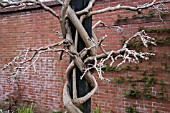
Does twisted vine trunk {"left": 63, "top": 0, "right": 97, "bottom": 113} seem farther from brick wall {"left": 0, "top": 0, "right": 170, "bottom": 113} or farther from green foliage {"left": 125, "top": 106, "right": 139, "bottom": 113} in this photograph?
green foliage {"left": 125, "top": 106, "right": 139, "bottom": 113}

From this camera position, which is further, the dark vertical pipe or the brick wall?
the brick wall

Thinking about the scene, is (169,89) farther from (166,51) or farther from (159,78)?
(166,51)

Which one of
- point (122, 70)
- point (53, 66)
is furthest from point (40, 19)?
point (122, 70)

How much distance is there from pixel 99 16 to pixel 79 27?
2.44 meters

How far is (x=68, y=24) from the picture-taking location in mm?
1682

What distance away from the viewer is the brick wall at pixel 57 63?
342 cm

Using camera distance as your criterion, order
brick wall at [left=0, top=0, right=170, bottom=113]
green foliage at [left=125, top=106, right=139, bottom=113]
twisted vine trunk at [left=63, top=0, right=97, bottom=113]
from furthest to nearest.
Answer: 1. green foliage at [left=125, top=106, right=139, bottom=113]
2. brick wall at [left=0, top=0, right=170, bottom=113]
3. twisted vine trunk at [left=63, top=0, right=97, bottom=113]

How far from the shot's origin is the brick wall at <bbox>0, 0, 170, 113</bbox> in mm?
3416

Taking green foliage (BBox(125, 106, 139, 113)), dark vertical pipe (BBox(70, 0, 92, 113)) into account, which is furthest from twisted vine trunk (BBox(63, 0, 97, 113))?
green foliage (BBox(125, 106, 139, 113))

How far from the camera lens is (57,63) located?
4.55 m

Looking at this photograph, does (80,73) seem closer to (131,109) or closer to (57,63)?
(131,109)

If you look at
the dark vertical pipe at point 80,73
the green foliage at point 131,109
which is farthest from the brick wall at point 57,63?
the dark vertical pipe at point 80,73

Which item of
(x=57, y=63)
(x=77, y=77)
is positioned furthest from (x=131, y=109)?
(x=77, y=77)

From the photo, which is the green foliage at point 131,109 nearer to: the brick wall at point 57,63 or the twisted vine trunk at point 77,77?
the brick wall at point 57,63
